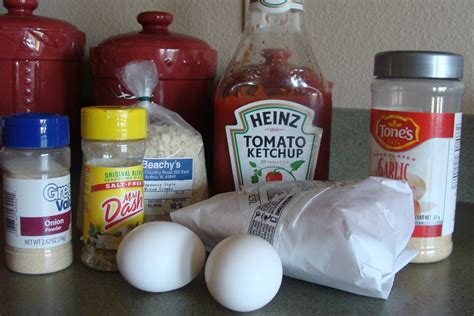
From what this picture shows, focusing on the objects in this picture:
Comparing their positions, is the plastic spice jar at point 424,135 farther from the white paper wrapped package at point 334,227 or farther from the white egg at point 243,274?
the white egg at point 243,274

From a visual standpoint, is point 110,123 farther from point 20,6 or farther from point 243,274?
point 20,6

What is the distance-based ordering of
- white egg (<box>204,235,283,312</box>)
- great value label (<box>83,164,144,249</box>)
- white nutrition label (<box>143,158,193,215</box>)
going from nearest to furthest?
1. white egg (<box>204,235,283,312</box>)
2. great value label (<box>83,164,144,249</box>)
3. white nutrition label (<box>143,158,193,215</box>)

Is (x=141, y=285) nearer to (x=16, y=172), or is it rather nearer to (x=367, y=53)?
(x=16, y=172)

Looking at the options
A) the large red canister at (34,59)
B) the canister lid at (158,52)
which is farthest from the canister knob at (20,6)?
the canister lid at (158,52)

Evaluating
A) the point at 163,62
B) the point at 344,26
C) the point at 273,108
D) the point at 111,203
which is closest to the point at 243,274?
the point at 111,203

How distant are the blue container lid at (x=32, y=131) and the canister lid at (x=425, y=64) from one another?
393mm

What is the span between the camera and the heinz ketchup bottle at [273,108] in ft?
2.56

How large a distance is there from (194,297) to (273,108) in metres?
0.30

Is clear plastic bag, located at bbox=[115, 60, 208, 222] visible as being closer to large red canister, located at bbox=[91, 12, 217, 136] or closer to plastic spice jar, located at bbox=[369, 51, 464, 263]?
large red canister, located at bbox=[91, 12, 217, 136]

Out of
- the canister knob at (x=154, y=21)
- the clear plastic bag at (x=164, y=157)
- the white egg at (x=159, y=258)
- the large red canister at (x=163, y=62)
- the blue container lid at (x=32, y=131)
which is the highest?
the canister knob at (x=154, y=21)

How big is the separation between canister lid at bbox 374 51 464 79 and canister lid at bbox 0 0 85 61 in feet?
1.81

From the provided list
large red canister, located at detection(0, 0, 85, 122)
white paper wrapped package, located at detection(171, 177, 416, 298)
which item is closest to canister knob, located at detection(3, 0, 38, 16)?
large red canister, located at detection(0, 0, 85, 122)

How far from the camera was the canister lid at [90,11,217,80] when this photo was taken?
0.87 m

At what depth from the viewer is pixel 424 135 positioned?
0.66m
